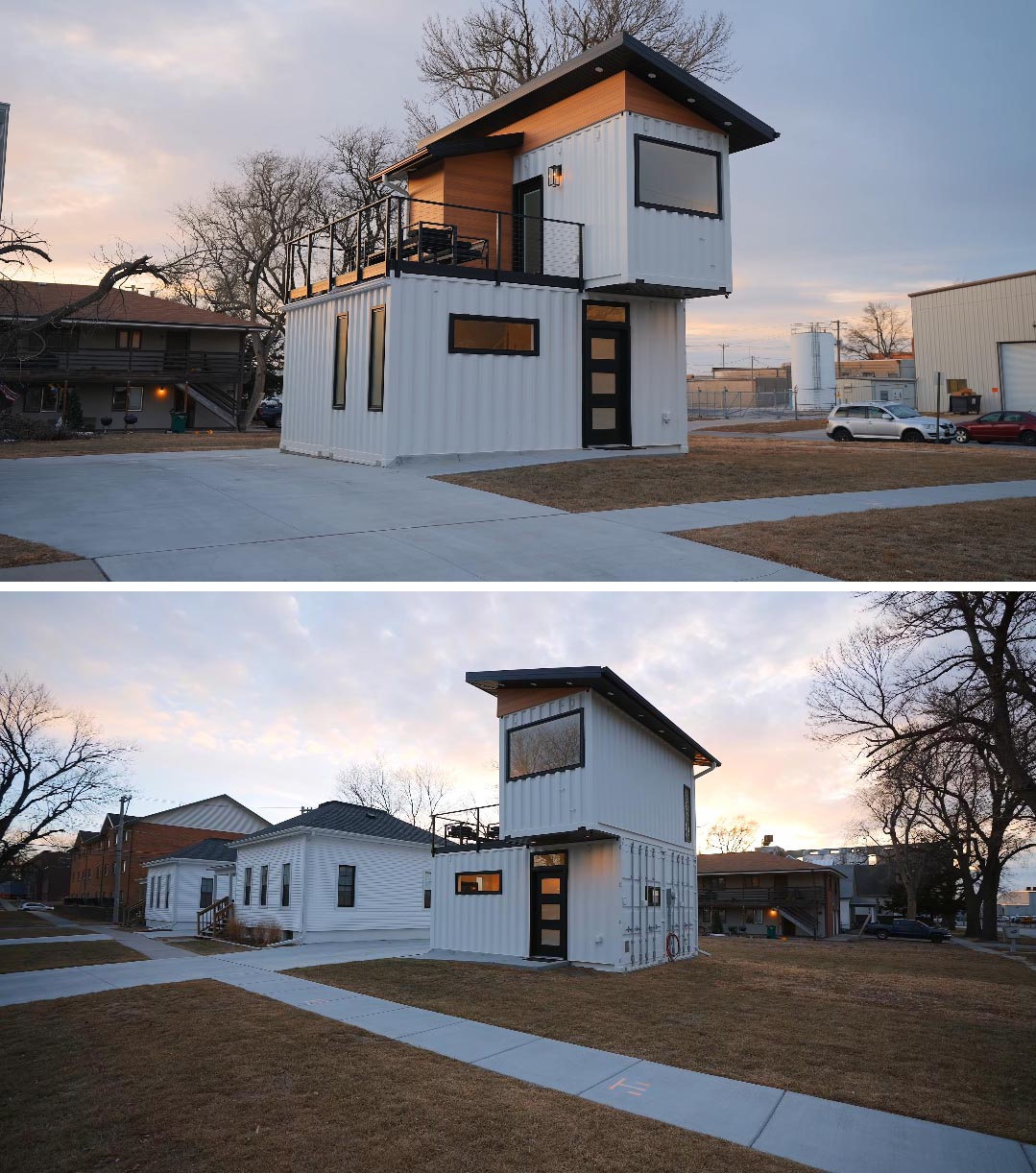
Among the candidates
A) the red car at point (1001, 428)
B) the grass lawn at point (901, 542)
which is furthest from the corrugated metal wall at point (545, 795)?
the red car at point (1001, 428)

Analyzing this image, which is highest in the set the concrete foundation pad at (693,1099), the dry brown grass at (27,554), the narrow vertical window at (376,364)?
the narrow vertical window at (376,364)

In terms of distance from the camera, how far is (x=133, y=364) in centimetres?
4666

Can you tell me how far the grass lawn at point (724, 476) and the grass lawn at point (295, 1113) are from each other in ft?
30.1

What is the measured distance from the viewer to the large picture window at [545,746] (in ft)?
57.4

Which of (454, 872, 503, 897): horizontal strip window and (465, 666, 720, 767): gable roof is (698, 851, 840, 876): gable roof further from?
(454, 872, 503, 897): horizontal strip window

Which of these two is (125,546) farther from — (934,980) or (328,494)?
(934,980)

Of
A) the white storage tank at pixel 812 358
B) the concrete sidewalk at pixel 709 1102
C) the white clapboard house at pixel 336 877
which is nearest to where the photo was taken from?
the concrete sidewalk at pixel 709 1102

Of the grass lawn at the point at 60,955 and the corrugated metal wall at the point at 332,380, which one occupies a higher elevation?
the corrugated metal wall at the point at 332,380

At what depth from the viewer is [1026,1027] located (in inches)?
440

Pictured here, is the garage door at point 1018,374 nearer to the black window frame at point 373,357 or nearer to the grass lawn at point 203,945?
the black window frame at point 373,357

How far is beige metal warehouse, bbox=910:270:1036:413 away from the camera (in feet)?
158

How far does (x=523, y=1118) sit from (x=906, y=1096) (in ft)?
10.3

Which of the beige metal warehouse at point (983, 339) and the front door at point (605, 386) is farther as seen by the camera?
the beige metal warehouse at point (983, 339)

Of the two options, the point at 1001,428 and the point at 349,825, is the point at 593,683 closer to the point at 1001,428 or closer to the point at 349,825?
the point at 349,825
